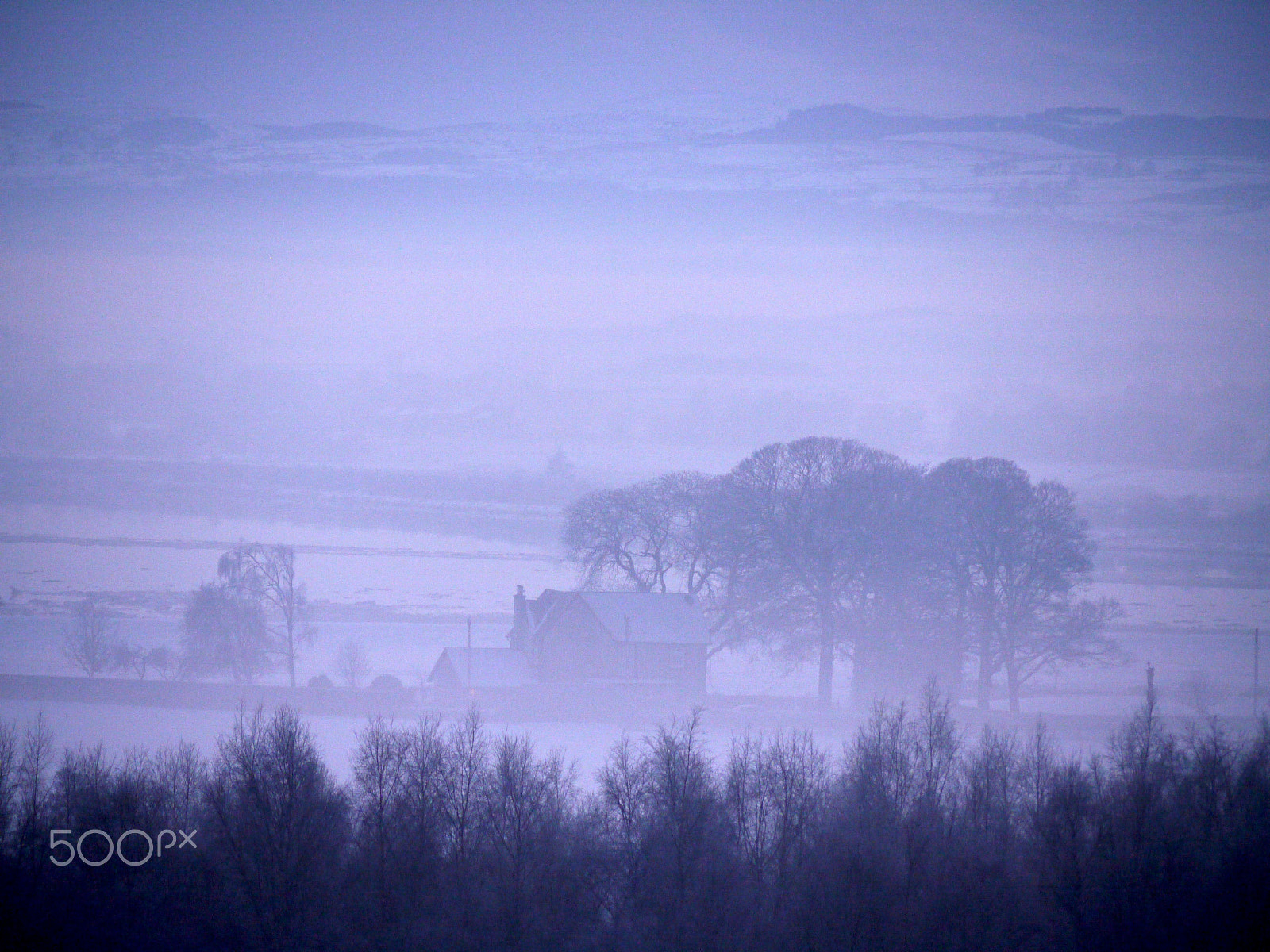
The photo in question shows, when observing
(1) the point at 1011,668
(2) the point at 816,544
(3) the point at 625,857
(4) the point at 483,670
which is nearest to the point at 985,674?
(1) the point at 1011,668

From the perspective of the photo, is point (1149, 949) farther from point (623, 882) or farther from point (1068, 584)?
point (1068, 584)

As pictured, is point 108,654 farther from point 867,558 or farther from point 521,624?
point 867,558

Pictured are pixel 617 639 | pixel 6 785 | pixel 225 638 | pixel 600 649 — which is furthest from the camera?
pixel 617 639

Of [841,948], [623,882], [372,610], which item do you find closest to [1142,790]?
[841,948]

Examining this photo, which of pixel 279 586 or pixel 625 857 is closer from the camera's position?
pixel 625 857

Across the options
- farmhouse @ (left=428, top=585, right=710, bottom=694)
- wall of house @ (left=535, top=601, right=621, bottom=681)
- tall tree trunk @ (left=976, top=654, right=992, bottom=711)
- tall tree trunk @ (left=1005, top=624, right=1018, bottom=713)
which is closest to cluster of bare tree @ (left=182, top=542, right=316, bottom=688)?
farmhouse @ (left=428, top=585, right=710, bottom=694)

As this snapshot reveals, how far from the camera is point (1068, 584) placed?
3584 cm

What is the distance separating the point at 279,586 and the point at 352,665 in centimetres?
345

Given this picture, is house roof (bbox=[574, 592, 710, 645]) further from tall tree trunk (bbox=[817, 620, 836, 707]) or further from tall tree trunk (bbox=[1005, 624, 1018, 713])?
tall tree trunk (bbox=[1005, 624, 1018, 713])

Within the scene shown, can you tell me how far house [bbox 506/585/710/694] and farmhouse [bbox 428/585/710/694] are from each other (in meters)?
0.02

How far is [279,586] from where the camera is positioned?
Answer: 35.7m

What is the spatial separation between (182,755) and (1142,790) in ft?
53.8

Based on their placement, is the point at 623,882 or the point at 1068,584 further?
the point at 1068,584

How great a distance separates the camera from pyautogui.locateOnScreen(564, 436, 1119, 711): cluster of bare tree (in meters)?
35.4
